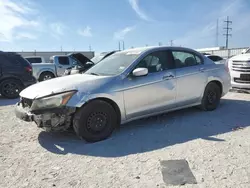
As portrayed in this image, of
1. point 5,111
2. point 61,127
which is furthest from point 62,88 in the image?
point 5,111

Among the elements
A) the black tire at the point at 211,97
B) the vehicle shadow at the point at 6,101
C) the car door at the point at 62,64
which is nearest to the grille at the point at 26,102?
the black tire at the point at 211,97

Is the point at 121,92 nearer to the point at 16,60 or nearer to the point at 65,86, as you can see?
the point at 65,86

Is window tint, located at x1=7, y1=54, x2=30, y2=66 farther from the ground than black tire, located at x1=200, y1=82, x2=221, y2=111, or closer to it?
farther from the ground

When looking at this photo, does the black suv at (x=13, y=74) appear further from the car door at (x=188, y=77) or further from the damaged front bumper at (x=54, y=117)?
the car door at (x=188, y=77)

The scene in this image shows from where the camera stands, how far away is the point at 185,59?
5.81 metres

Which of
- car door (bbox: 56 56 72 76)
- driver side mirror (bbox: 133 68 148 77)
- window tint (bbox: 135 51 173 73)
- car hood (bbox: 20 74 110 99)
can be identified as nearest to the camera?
car hood (bbox: 20 74 110 99)

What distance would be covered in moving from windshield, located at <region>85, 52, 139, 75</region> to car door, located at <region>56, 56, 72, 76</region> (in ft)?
33.8

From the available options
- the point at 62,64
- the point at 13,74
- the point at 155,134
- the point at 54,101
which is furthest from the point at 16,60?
the point at 155,134

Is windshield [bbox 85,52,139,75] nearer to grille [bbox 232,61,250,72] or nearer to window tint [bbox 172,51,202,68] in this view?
window tint [bbox 172,51,202,68]

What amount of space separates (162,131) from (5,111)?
15.6 feet

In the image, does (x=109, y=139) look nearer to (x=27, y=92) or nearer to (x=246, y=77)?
(x=27, y=92)

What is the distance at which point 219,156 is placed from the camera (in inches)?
147

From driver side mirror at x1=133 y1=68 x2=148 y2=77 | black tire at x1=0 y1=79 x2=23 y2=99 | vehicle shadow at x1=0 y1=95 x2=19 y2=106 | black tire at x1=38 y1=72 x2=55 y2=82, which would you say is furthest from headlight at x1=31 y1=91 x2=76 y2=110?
black tire at x1=38 y1=72 x2=55 y2=82

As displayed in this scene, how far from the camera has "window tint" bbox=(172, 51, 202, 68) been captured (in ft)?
18.4
